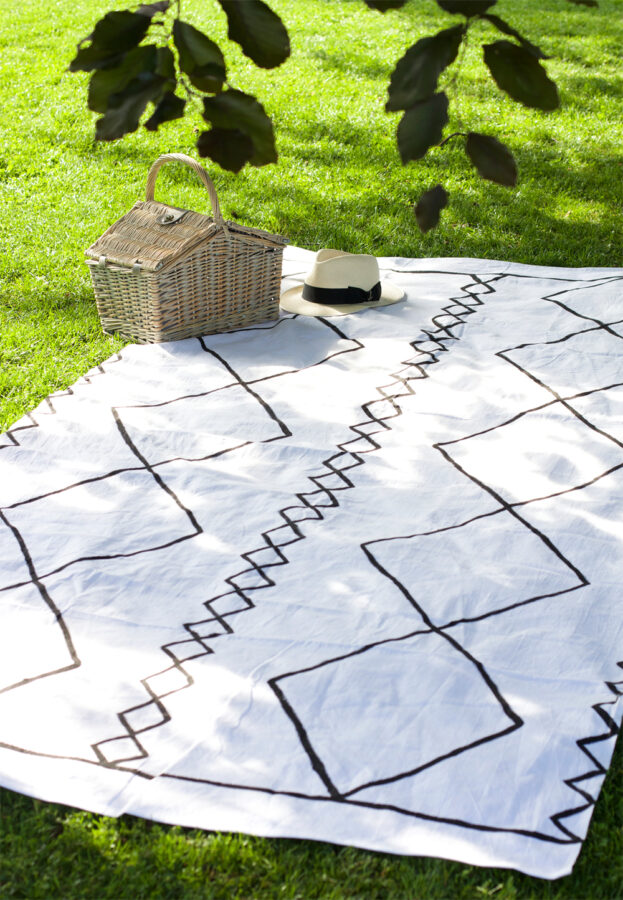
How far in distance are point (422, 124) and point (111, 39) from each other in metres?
0.32

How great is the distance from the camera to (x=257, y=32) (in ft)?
3.02

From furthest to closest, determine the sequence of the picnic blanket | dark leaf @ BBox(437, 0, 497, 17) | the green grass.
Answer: the picnic blanket → the green grass → dark leaf @ BBox(437, 0, 497, 17)

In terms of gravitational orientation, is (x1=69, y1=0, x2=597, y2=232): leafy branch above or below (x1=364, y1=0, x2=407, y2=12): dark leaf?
below

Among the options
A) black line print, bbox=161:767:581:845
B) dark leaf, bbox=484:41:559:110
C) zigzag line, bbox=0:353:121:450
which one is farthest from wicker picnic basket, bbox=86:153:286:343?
dark leaf, bbox=484:41:559:110

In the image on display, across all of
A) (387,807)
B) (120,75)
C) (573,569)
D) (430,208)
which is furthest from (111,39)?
(573,569)

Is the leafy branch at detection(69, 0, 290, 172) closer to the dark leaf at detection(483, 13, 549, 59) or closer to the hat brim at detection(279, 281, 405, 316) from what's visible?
the dark leaf at detection(483, 13, 549, 59)

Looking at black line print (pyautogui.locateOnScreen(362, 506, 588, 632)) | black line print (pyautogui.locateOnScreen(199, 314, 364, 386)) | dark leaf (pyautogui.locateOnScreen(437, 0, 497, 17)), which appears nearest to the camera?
dark leaf (pyautogui.locateOnScreen(437, 0, 497, 17))

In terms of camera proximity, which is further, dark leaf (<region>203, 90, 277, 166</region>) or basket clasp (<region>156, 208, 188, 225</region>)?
basket clasp (<region>156, 208, 188, 225</region>)

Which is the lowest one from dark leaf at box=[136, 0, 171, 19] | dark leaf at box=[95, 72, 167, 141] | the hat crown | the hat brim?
the hat brim

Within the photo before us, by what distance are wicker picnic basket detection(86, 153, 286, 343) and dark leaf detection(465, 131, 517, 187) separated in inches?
85.8

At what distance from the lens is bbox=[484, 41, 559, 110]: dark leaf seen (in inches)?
35.2

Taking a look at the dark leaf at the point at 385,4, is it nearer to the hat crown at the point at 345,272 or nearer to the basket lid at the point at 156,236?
the basket lid at the point at 156,236

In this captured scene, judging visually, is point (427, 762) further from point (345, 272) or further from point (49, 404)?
point (345, 272)

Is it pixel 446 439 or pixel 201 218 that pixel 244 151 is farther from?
pixel 201 218
